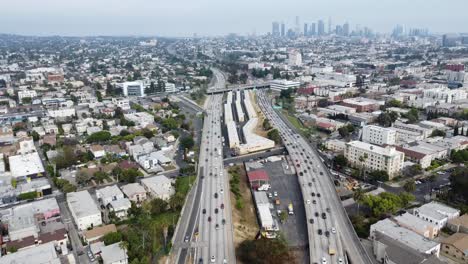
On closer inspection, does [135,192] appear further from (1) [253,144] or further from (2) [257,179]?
(1) [253,144]

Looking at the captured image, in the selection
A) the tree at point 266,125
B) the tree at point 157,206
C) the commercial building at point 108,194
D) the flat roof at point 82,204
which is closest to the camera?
the flat roof at point 82,204

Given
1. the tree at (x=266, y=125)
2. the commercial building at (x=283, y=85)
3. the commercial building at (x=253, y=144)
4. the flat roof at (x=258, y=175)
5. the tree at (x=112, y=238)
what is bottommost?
the tree at (x=112, y=238)

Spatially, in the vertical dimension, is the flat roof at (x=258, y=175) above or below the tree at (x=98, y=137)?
below

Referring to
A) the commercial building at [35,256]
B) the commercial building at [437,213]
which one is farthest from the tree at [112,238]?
the commercial building at [437,213]

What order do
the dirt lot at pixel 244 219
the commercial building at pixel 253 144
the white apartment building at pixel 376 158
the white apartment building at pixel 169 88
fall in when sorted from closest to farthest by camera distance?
the dirt lot at pixel 244 219
the white apartment building at pixel 376 158
the commercial building at pixel 253 144
the white apartment building at pixel 169 88

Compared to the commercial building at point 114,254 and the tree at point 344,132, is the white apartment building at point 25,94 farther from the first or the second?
the commercial building at point 114,254

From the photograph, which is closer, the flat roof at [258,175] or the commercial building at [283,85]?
the flat roof at [258,175]
